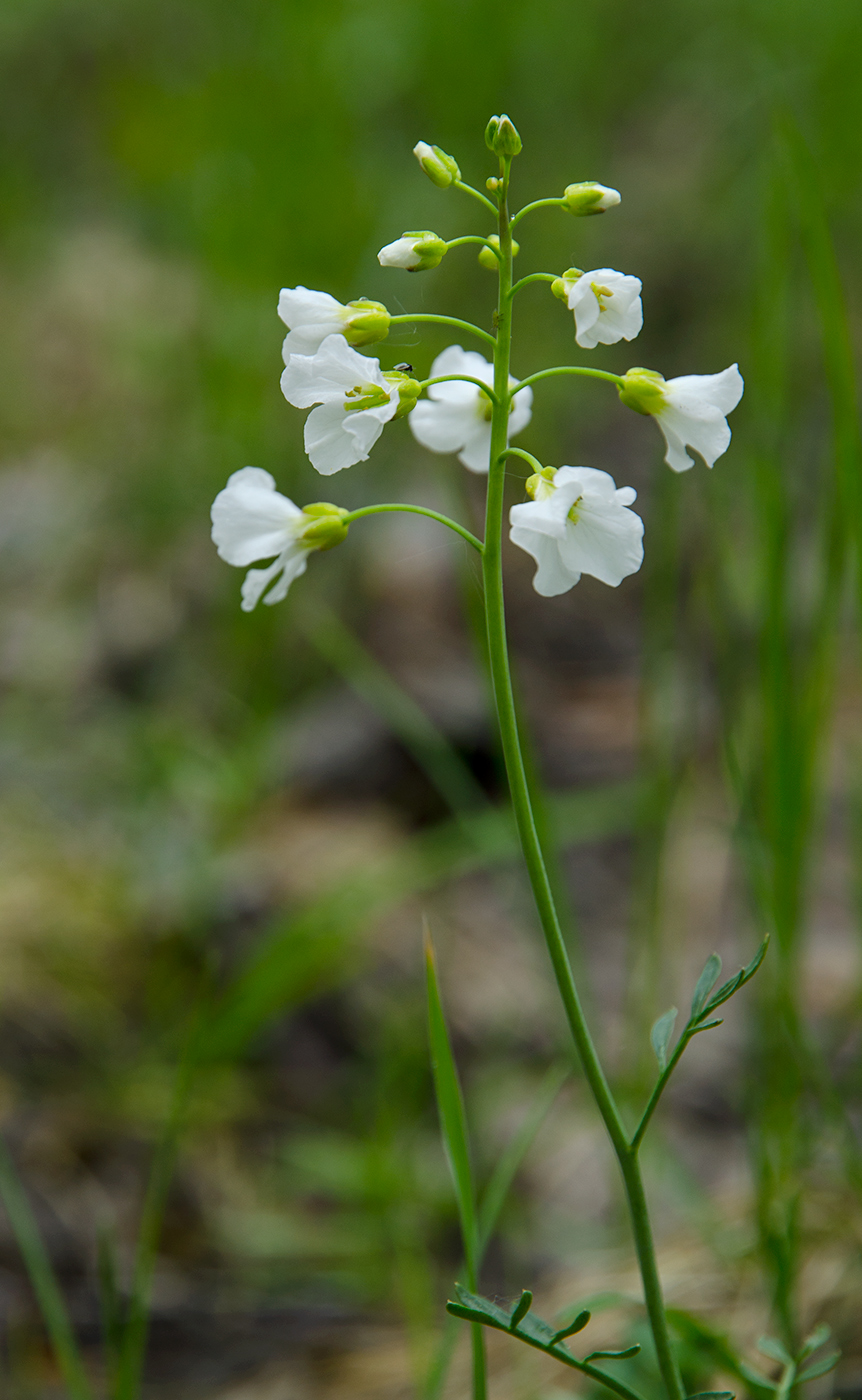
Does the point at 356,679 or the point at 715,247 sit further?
the point at 715,247

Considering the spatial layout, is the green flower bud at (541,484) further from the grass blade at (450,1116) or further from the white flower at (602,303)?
the grass blade at (450,1116)

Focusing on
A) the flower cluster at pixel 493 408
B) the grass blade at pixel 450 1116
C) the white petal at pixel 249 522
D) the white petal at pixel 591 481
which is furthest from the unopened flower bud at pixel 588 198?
the grass blade at pixel 450 1116

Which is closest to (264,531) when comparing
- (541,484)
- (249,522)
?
(249,522)

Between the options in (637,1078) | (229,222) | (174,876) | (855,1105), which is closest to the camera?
(637,1078)

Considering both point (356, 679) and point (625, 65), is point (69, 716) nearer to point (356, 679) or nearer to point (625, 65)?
point (356, 679)

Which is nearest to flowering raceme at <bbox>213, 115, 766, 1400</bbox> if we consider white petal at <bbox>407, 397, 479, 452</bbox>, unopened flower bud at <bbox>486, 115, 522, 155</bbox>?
unopened flower bud at <bbox>486, 115, 522, 155</bbox>

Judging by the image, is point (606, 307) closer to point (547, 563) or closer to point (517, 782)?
point (547, 563)

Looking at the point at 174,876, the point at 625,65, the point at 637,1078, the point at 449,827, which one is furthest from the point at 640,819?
the point at 625,65
